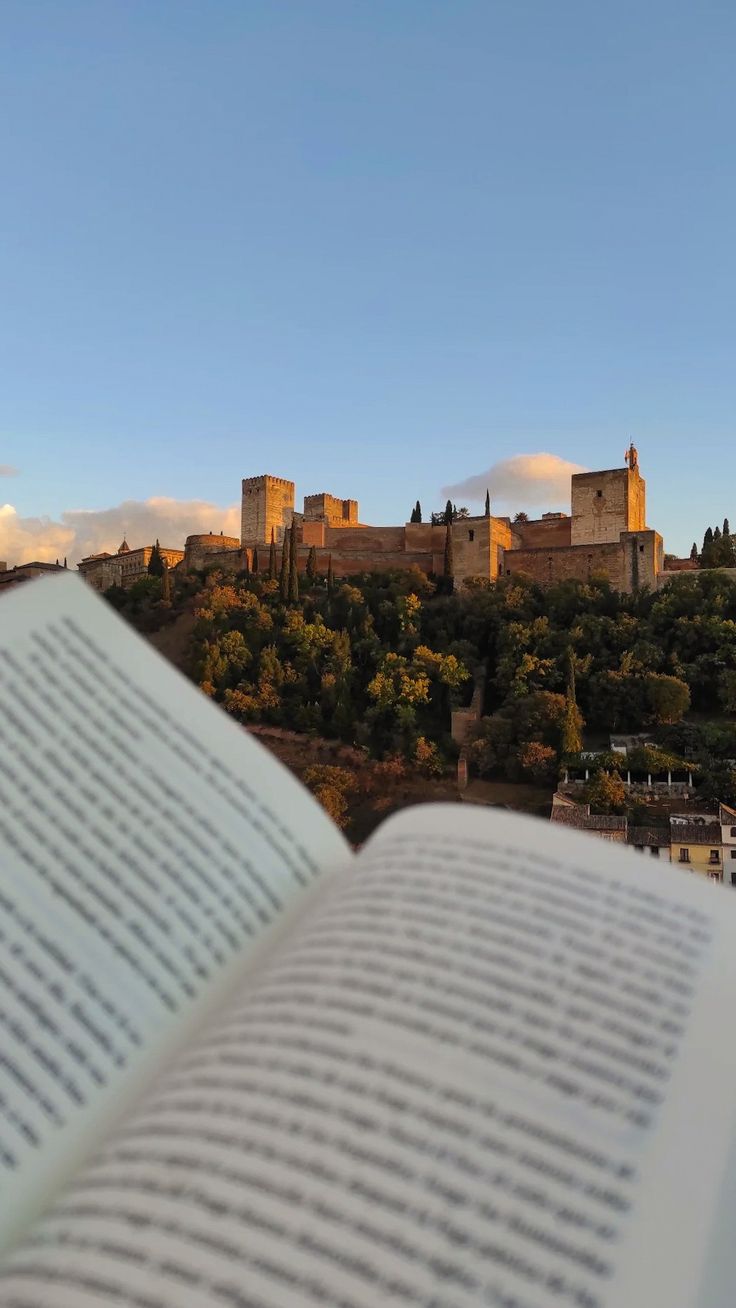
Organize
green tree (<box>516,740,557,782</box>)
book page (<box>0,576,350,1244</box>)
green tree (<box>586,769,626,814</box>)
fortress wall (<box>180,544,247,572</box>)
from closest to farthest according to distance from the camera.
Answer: book page (<box>0,576,350,1244</box>) < green tree (<box>586,769,626,814</box>) < green tree (<box>516,740,557,782</box>) < fortress wall (<box>180,544,247,572</box>)

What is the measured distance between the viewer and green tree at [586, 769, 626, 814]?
37.1 ft

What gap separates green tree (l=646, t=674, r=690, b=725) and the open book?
12.6m

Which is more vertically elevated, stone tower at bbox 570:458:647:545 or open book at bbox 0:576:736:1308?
stone tower at bbox 570:458:647:545

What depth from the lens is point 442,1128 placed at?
0.91 m

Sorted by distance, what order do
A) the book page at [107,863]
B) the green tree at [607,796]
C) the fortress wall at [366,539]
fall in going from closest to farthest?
the book page at [107,863] < the green tree at [607,796] < the fortress wall at [366,539]

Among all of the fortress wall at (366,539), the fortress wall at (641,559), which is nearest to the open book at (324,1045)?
the fortress wall at (641,559)

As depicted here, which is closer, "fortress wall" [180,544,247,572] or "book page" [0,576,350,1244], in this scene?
"book page" [0,576,350,1244]

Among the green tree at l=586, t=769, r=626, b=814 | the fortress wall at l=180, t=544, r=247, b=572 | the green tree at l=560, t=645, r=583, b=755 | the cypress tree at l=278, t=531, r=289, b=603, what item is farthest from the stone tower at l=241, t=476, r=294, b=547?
the green tree at l=586, t=769, r=626, b=814

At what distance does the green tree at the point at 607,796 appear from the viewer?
11.3m

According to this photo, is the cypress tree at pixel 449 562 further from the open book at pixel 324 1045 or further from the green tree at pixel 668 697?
the open book at pixel 324 1045

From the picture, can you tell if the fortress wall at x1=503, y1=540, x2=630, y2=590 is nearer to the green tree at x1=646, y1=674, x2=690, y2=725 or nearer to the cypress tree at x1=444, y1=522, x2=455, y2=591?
the cypress tree at x1=444, y1=522, x2=455, y2=591

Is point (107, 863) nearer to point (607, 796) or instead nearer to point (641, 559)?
point (607, 796)

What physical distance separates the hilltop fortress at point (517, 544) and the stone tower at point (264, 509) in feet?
1.67

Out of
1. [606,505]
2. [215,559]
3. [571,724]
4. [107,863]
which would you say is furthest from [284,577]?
[107,863]
